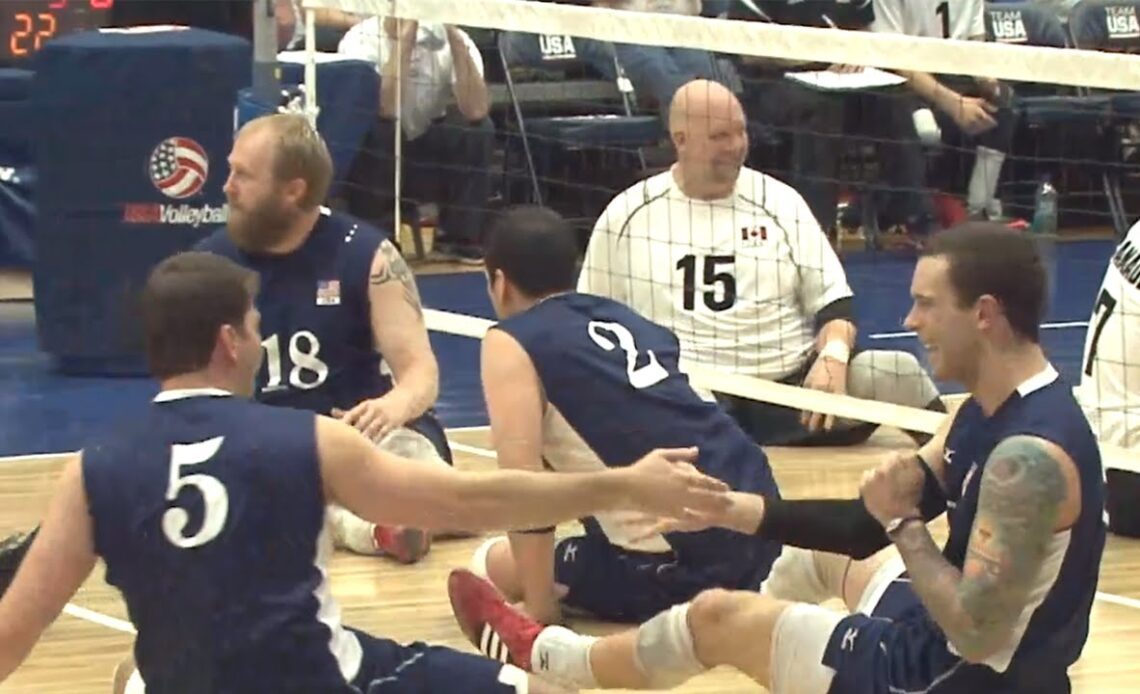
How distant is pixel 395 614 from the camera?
6.48m

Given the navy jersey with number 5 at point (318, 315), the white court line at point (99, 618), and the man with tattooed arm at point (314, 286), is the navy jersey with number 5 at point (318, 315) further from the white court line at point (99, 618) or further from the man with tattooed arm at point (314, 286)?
the white court line at point (99, 618)

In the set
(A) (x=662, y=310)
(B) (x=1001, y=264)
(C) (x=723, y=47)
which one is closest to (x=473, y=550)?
(A) (x=662, y=310)

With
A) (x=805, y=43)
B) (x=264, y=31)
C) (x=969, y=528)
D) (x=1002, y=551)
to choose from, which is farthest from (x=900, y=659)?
(x=264, y=31)

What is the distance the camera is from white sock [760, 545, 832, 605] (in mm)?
5727

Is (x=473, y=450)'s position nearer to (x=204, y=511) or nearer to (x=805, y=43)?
(x=805, y=43)

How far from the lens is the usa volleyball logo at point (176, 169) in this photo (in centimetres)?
984

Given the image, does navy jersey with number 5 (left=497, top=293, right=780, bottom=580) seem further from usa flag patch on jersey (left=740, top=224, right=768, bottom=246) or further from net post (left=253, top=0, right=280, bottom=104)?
net post (left=253, top=0, right=280, bottom=104)

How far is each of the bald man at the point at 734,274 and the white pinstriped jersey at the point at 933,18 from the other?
→ 511 cm

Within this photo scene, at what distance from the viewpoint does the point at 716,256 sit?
26.7 feet

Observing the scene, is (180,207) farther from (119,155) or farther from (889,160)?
(889,160)

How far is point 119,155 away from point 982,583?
20.6 feet

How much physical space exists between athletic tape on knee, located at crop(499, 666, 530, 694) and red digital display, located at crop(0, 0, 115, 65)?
8.44 m

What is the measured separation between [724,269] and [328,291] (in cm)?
211

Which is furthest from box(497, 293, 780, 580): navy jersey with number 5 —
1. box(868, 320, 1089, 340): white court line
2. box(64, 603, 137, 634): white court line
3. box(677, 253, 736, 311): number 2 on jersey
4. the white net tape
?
box(868, 320, 1089, 340): white court line
